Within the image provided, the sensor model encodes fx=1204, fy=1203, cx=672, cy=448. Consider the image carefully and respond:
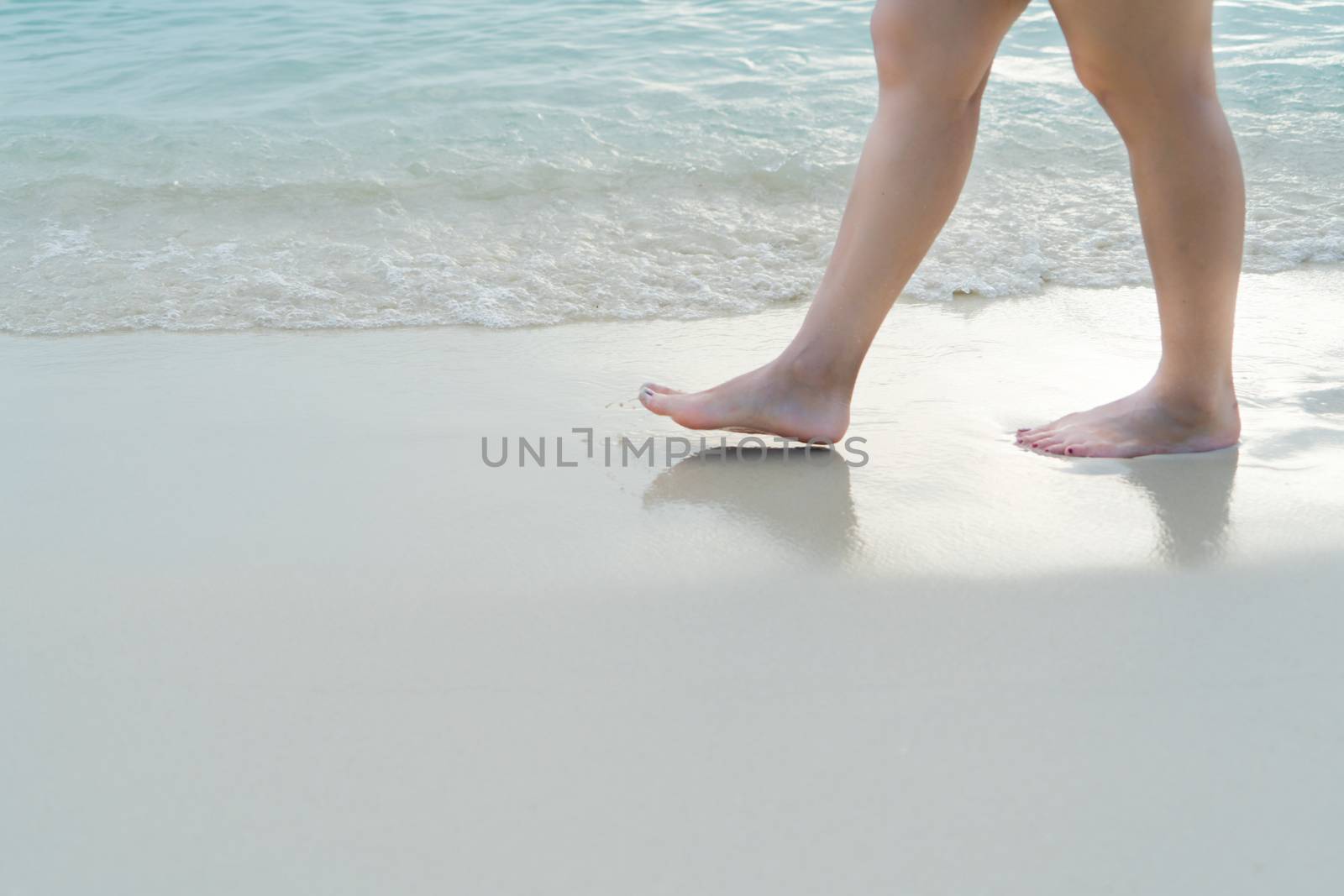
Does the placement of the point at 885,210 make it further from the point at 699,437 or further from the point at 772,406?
the point at 699,437

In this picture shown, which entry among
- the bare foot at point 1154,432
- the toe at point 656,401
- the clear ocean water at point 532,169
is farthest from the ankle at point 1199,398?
the clear ocean water at point 532,169

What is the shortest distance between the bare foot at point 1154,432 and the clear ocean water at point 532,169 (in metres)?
0.77

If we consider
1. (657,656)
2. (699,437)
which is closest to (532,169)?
(699,437)

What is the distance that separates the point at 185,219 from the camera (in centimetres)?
277

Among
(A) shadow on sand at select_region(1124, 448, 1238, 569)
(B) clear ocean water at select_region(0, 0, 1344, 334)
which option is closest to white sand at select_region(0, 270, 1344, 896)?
(A) shadow on sand at select_region(1124, 448, 1238, 569)

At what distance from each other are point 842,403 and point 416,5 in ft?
16.2

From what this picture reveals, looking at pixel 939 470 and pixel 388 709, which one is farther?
pixel 939 470

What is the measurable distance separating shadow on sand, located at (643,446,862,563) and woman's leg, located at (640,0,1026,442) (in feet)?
0.12

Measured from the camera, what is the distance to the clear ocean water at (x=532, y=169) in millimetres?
2273

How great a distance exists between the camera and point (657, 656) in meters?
0.99

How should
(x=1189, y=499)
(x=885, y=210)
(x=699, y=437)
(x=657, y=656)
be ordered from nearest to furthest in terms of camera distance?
1. (x=657, y=656)
2. (x=1189, y=499)
3. (x=885, y=210)
4. (x=699, y=437)

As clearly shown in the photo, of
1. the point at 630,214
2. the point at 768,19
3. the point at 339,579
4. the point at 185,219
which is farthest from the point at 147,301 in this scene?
the point at 768,19

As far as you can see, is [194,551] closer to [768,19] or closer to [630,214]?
[630,214]

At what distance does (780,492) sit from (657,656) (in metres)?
0.41
